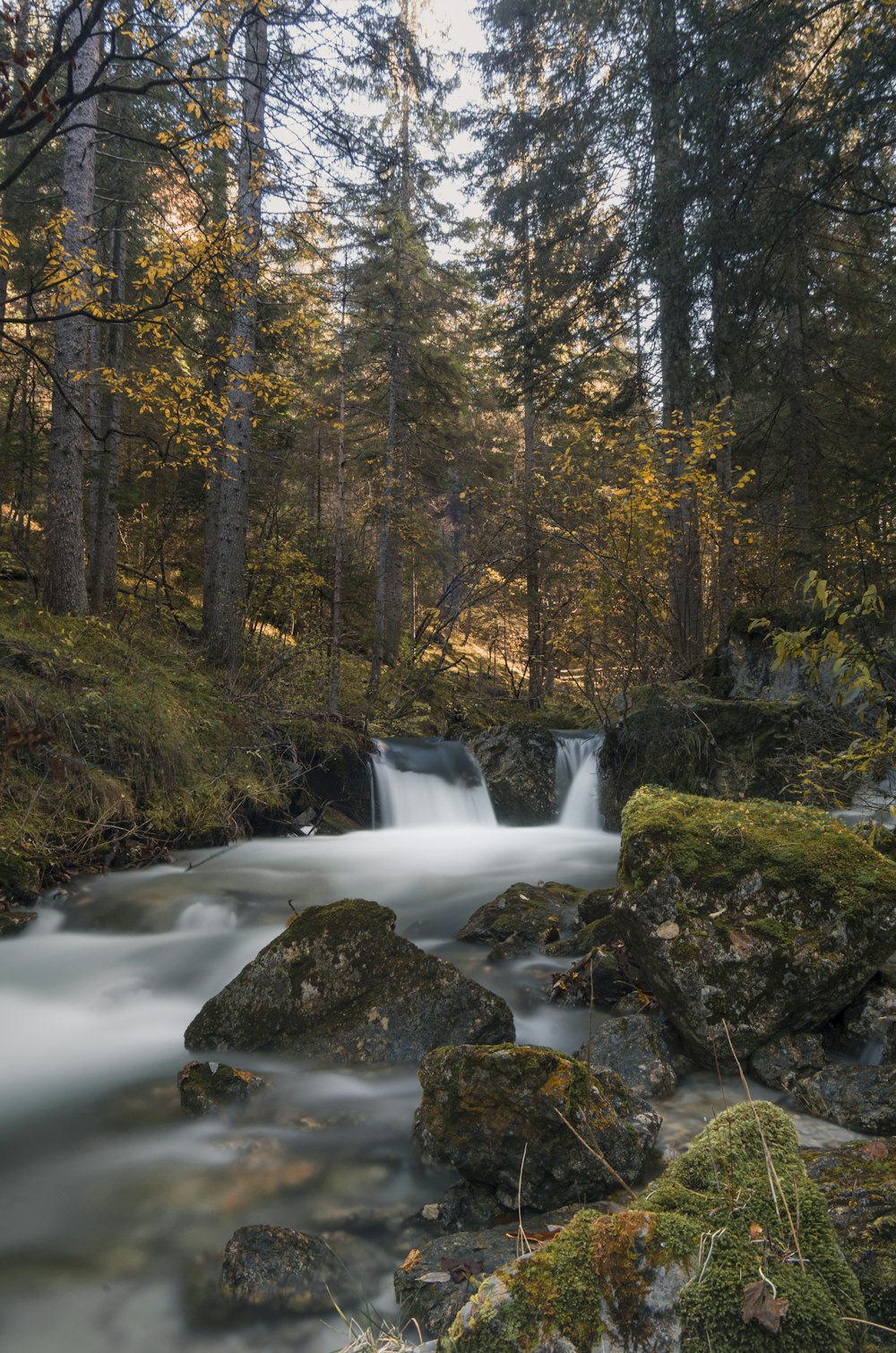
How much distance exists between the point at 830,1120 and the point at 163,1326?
9.82 ft

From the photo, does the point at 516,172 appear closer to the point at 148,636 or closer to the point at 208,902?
the point at 148,636

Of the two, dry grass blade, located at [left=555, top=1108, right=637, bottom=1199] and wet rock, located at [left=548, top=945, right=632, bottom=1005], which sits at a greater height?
dry grass blade, located at [left=555, top=1108, right=637, bottom=1199]

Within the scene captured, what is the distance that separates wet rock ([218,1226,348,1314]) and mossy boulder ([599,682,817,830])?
6.55 m

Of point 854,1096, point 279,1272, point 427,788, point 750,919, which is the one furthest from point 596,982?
point 427,788

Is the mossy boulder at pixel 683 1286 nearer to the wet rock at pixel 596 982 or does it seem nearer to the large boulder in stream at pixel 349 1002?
the large boulder in stream at pixel 349 1002

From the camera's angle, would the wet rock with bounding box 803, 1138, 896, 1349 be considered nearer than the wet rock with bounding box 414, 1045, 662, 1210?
Yes

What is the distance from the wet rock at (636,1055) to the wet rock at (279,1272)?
1.50m

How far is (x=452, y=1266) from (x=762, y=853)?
114 inches

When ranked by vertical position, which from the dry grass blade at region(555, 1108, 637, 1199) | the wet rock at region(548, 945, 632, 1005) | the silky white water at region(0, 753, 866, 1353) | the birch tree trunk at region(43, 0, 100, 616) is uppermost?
the birch tree trunk at region(43, 0, 100, 616)

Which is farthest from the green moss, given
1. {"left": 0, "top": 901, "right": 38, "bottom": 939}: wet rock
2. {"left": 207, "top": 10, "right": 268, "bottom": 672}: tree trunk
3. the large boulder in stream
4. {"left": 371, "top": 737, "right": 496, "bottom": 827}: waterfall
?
{"left": 207, "top": 10, "right": 268, "bottom": 672}: tree trunk

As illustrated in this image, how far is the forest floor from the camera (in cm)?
702

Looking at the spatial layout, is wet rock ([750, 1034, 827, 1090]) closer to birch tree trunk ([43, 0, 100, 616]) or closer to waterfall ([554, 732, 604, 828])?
waterfall ([554, 732, 604, 828])

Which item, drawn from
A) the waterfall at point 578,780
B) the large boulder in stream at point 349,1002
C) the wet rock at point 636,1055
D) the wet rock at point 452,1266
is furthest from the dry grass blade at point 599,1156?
the waterfall at point 578,780

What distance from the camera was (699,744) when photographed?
921cm
